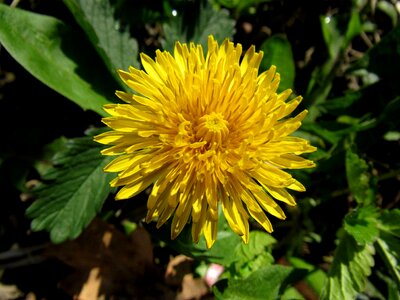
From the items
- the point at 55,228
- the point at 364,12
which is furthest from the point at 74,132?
the point at 364,12

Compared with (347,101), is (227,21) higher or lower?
higher

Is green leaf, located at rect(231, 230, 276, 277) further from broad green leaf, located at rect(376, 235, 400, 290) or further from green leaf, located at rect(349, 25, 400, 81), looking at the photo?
green leaf, located at rect(349, 25, 400, 81)

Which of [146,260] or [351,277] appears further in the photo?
[146,260]

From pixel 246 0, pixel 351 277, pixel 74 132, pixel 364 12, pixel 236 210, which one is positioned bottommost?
pixel 351 277

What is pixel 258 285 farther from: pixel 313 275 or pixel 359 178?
pixel 359 178

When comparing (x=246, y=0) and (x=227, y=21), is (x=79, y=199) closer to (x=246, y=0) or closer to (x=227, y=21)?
(x=227, y=21)

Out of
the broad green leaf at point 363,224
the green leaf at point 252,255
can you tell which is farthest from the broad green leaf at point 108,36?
the broad green leaf at point 363,224
